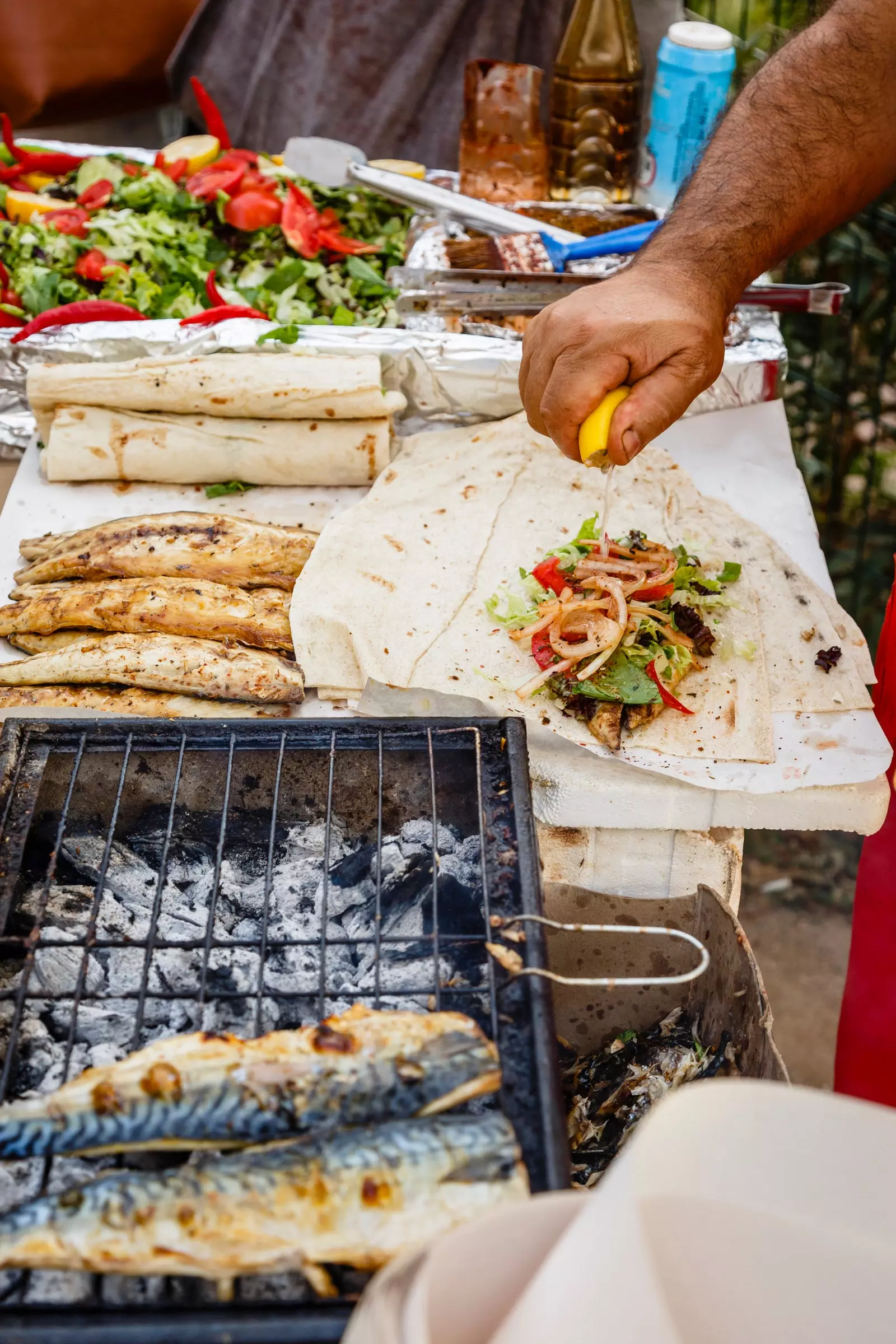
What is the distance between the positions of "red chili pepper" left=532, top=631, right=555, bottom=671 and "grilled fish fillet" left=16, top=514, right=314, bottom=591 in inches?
29.8

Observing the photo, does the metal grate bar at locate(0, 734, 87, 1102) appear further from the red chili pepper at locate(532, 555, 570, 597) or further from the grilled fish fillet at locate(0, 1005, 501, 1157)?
the red chili pepper at locate(532, 555, 570, 597)

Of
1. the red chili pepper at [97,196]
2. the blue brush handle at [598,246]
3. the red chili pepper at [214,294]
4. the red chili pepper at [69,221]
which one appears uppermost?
the blue brush handle at [598,246]

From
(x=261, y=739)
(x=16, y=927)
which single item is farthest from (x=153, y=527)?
(x=16, y=927)

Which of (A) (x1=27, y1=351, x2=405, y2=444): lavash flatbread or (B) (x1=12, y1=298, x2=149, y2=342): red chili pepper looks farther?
(B) (x1=12, y1=298, x2=149, y2=342): red chili pepper

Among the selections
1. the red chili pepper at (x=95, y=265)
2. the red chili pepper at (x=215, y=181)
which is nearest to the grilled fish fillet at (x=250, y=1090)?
the red chili pepper at (x=95, y=265)

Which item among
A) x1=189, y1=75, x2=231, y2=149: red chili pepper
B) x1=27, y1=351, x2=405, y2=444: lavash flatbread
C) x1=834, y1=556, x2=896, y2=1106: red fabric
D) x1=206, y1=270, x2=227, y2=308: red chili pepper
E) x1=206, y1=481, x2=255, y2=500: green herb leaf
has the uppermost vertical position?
x1=189, y1=75, x2=231, y2=149: red chili pepper

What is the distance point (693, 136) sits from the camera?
14.4ft

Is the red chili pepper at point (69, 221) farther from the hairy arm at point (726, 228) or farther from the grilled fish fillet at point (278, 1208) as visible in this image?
the grilled fish fillet at point (278, 1208)

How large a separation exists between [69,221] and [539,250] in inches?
73.7

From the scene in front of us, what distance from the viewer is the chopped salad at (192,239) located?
4.10 meters

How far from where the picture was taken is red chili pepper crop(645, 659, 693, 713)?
2740 millimetres

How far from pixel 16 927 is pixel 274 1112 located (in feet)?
2.59

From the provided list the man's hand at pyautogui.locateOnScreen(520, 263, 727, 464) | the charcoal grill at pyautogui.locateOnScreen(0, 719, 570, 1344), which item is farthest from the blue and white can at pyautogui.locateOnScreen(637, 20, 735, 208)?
the charcoal grill at pyautogui.locateOnScreen(0, 719, 570, 1344)

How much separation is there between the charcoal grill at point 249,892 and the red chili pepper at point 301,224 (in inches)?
104
